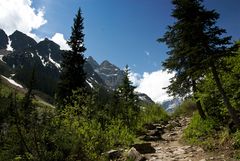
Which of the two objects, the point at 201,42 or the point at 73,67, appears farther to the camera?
the point at 73,67

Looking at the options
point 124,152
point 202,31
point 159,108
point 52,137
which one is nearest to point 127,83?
point 159,108

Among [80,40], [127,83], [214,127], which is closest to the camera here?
[214,127]

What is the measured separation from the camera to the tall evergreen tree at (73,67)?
3241 cm

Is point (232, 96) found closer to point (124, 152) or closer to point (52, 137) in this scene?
point (124, 152)

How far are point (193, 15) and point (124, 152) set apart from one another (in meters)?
8.98

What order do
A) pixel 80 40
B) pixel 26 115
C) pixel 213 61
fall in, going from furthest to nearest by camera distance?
pixel 80 40 < pixel 213 61 < pixel 26 115

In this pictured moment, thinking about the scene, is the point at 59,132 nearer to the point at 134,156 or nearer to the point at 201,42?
the point at 134,156

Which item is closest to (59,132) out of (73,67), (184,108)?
(73,67)

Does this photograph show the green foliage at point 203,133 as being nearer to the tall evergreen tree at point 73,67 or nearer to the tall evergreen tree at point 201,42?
the tall evergreen tree at point 201,42

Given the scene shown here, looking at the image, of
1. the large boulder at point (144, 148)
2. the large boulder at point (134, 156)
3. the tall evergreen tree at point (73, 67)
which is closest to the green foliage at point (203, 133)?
the large boulder at point (144, 148)

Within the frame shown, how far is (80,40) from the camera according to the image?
36156mm

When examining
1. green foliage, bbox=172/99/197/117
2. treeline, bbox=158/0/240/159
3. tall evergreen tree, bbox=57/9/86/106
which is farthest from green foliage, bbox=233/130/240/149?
green foliage, bbox=172/99/197/117

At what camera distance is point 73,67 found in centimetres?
3375

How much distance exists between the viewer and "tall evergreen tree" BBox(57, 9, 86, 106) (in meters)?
32.4
